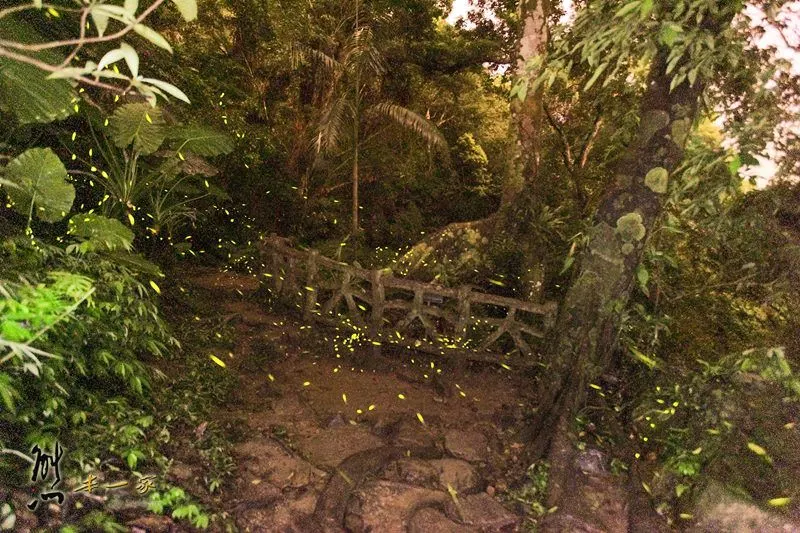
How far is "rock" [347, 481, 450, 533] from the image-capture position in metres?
3.66

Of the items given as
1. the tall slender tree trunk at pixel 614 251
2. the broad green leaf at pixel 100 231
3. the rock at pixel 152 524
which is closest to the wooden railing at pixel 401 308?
the tall slender tree trunk at pixel 614 251

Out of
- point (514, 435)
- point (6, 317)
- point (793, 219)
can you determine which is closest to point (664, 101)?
point (793, 219)

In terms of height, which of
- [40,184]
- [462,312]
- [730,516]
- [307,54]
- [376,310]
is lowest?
[730,516]

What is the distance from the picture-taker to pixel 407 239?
11.1 metres

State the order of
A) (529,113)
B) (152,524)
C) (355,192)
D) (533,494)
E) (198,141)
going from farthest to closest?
(355,192) → (529,113) → (198,141) → (533,494) → (152,524)

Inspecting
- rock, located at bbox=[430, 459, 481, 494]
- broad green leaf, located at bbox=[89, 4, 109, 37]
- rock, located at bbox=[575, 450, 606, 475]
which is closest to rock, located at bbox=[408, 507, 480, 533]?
rock, located at bbox=[430, 459, 481, 494]

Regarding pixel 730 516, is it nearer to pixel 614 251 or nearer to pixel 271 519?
pixel 614 251

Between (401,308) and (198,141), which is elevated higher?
(198,141)

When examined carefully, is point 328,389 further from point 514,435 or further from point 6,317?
point 6,317

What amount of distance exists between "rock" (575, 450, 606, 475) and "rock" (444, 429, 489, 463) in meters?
0.82

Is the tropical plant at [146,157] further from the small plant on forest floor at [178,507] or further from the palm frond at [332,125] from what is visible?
the small plant on forest floor at [178,507]

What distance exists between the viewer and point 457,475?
14.1 ft

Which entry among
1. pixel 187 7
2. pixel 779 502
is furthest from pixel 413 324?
pixel 187 7

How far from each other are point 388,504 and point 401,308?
2.51 meters
